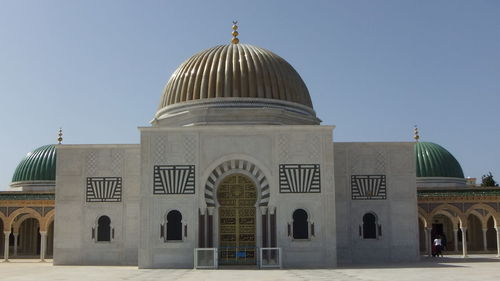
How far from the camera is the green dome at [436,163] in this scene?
1094 inches

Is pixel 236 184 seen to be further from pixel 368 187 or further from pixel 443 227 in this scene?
pixel 443 227

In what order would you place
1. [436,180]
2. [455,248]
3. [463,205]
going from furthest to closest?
[436,180]
[455,248]
[463,205]

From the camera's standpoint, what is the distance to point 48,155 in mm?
28781

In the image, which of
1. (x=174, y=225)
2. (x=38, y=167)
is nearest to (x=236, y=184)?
(x=174, y=225)

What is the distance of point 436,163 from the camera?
2795cm

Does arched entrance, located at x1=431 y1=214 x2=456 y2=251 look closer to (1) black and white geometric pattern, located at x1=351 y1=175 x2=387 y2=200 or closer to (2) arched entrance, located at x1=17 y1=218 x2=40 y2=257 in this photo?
(1) black and white geometric pattern, located at x1=351 y1=175 x2=387 y2=200

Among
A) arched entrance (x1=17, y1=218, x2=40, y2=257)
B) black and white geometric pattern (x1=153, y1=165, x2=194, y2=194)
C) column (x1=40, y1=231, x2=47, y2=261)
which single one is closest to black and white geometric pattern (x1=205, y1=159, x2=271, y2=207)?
black and white geometric pattern (x1=153, y1=165, x2=194, y2=194)

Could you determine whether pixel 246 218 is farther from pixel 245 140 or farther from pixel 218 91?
pixel 218 91

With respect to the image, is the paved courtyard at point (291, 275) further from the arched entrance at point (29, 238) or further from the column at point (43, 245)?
the arched entrance at point (29, 238)

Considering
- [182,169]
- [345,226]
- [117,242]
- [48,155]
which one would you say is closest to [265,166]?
[182,169]

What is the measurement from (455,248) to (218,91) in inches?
503

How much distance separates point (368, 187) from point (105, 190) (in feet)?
26.3

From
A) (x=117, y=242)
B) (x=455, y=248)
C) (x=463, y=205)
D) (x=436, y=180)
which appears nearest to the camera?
(x=117, y=242)

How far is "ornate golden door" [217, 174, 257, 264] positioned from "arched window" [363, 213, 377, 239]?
12.1 feet
